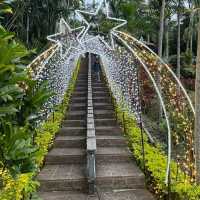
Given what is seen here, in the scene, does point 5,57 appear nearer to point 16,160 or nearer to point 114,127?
point 16,160

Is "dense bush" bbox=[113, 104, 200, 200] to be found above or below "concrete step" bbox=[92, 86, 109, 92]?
below

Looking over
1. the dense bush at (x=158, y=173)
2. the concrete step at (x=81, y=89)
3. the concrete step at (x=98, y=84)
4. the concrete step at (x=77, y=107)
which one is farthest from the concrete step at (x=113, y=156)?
the concrete step at (x=98, y=84)

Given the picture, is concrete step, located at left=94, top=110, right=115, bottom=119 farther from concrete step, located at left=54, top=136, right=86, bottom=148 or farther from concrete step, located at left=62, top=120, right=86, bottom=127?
concrete step, located at left=54, top=136, right=86, bottom=148

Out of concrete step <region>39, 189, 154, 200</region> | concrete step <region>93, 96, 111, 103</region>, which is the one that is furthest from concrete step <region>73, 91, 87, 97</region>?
concrete step <region>39, 189, 154, 200</region>

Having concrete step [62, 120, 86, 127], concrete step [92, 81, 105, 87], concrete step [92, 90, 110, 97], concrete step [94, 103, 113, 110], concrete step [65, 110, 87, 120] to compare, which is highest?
concrete step [92, 81, 105, 87]

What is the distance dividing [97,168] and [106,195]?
3.46 ft

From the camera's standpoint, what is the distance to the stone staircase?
22.7ft

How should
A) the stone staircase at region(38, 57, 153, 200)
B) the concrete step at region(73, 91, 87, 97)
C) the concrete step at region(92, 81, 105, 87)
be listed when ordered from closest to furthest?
the stone staircase at region(38, 57, 153, 200) → the concrete step at region(73, 91, 87, 97) → the concrete step at region(92, 81, 105, 87)

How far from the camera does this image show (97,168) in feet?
25.6

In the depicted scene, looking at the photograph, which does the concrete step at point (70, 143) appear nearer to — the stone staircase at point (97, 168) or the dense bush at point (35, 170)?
the stone staircase at point (97, 168)

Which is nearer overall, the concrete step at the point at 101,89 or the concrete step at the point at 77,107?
the concrete step at the point at 77,107

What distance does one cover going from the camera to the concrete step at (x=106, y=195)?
6.67 meters

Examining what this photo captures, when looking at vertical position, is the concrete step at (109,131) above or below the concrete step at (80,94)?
below

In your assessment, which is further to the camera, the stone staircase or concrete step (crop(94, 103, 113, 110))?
concrete step (crop(94, 103, 113, 110))
